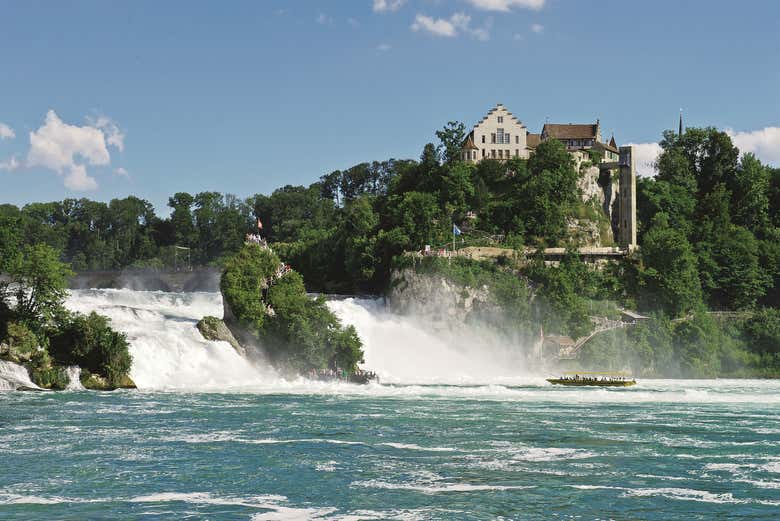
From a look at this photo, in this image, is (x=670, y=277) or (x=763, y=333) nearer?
(x=763, y=333)

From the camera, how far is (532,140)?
10875 centimetres

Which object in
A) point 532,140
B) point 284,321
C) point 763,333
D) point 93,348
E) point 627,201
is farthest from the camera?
point 532,140

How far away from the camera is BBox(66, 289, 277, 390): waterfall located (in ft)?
194

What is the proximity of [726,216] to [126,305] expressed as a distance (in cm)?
6217

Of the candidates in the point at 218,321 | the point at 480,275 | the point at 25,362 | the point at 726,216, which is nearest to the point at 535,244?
the point at 480,275

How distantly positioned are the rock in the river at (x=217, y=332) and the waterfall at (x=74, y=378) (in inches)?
390

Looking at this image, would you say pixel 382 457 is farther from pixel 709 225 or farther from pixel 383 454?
pixel 709 225

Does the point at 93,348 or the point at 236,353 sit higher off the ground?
the point at 93,348

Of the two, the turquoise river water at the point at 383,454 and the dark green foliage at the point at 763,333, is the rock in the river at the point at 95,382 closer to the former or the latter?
the turquoise river water at the point at 383,454

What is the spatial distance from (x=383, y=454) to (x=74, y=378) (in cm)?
2566

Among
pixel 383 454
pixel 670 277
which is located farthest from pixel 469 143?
pixel 383 454

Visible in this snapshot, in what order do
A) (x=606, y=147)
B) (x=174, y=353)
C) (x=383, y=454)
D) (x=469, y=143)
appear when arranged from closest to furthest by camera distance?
(x=383, y=454) < (x=174, y=353) < (x=469, y=143) < (x=606, y=147)

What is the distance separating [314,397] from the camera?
5375cm

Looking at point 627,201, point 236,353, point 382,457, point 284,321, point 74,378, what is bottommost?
point 382,457
